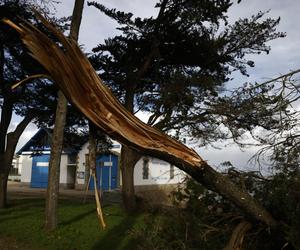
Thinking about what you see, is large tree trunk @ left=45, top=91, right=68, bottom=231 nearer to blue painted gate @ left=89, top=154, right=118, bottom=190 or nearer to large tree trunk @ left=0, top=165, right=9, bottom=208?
large tree trunk @ left=0, top=165, right=9, bottom=208

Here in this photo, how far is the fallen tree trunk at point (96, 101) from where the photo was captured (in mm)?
2998

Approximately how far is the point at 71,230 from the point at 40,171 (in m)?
30.6

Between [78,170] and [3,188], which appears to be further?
[78,170]

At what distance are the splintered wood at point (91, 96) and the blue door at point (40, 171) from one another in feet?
133

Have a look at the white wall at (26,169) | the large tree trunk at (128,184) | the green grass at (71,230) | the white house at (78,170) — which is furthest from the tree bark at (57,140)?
the white wall at (26,169)

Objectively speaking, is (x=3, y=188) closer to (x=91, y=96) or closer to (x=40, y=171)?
(x=91, y=96)

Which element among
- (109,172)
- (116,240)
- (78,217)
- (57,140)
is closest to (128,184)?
(78,217)

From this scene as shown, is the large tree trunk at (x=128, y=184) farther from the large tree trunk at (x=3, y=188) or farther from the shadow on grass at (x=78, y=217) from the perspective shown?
the large tree trunk at (x=3, y=188)

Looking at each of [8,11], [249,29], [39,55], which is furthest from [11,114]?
[39,55]

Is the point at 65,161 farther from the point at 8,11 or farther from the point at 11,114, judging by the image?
the point at 8,11

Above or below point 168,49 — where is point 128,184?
below

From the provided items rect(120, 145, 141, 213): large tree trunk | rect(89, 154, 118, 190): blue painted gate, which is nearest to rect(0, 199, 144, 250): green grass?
rect(120, 145, 141, 213): large tree trunk

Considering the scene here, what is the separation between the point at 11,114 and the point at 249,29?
11.1 metres

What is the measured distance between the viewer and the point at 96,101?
318 cm
